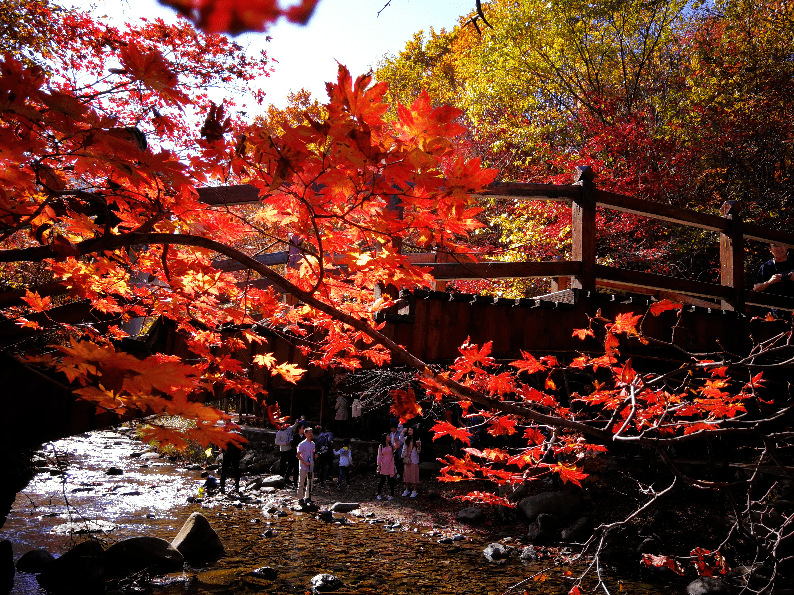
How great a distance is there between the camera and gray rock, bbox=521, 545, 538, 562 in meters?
9.16

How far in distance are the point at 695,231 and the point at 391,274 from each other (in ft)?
40.1

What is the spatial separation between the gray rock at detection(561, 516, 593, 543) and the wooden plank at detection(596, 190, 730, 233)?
6.14 m

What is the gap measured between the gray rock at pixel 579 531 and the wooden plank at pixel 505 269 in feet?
21.8

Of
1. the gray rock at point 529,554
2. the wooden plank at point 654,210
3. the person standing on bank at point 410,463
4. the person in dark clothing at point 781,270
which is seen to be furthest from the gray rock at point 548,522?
the wooden plank at point 654,210

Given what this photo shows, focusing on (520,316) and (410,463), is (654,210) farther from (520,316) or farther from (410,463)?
(410,463)

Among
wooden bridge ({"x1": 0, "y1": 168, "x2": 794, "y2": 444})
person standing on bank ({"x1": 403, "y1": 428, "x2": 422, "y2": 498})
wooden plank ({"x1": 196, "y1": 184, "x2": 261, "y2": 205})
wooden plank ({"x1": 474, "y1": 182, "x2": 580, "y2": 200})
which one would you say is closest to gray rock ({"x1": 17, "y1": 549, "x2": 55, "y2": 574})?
wooden bridge ({"x1": 0, "y1": 168, "x2": 794, "y2": 444})

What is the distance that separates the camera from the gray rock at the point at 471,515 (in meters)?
11.5

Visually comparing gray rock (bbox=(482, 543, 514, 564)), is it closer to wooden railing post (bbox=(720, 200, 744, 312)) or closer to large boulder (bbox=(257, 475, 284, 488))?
wooden railing post (bbox=(720, 200, 744, 312))

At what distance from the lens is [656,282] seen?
17.5 ft

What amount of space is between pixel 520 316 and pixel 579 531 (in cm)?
668

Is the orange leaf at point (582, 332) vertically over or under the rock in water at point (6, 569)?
over

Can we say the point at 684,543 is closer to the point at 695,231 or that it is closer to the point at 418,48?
the point at 695,231

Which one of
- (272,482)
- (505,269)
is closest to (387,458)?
(272,482)

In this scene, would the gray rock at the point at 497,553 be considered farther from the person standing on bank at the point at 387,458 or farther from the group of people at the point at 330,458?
the person standing on bank at the point at 387,458
